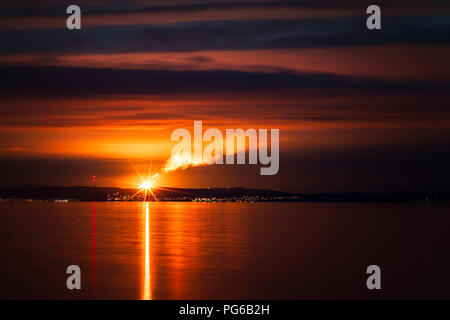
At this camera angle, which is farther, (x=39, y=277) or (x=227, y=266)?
(x=227, y=266)

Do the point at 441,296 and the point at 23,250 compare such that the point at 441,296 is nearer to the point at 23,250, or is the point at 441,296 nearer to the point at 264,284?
the point at 264,284

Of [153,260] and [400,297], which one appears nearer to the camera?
[400,297]

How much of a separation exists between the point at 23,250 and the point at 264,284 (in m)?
31.1

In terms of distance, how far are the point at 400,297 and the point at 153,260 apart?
22.1m

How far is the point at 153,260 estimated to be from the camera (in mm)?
51656

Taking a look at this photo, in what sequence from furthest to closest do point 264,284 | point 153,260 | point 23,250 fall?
point 23,250 → point 153,260 → point 264,284

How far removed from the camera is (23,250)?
61.8 m
